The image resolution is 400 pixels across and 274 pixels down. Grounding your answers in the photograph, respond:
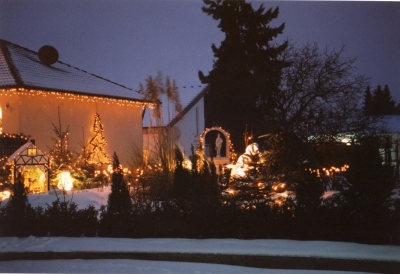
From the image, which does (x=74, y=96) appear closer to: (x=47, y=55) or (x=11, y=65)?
(x=11, y=65)

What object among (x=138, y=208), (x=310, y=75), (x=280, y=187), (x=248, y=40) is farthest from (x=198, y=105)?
(x=138, y=208)

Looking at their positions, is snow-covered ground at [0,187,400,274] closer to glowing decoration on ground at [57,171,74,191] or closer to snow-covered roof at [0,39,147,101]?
glowing decoration on ground at [57,171,74,191]

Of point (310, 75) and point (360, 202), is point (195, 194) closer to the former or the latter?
point (360, 202)

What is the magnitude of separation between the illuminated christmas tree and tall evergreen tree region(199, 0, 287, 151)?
11.7 m

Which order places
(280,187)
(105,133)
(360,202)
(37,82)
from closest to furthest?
(360,202) < (280,187) < (37,82) < (105,133)

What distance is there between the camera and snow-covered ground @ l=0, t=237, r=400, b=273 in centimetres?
736

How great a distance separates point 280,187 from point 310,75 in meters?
11.5

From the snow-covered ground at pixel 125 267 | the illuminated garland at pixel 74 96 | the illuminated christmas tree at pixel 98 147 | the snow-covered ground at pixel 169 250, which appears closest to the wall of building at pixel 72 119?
the illuminated garland at pixel 74 96

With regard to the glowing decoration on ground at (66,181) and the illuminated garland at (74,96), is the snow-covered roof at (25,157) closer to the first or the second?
the glowing decoration on ground at (66,181)

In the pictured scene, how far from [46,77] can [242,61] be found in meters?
15.7

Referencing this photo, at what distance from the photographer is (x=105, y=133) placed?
20922mm

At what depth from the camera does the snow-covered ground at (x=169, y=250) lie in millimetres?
7359

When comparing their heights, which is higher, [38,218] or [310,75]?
Result: [310,75]

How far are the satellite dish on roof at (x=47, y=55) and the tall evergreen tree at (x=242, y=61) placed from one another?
11.9 meters
